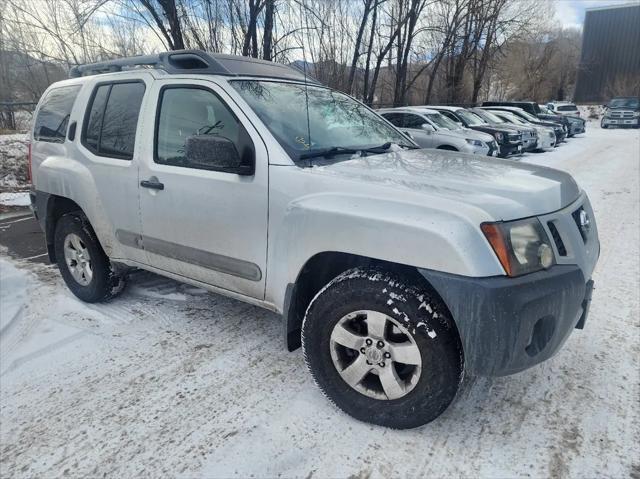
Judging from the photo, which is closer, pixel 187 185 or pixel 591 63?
pixel 187 185

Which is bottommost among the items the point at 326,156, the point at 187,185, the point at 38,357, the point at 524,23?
the point at 38,357

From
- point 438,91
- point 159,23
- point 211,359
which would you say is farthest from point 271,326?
point 438,91

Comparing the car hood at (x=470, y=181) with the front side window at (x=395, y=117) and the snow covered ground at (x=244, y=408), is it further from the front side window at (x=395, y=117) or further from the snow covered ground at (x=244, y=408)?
the front side window at (x=395, y=117)

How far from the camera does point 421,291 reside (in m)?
2.20

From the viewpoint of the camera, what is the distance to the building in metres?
46.0

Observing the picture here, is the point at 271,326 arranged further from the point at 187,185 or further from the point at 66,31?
the point at 66,31

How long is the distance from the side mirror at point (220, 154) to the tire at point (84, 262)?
169 cm

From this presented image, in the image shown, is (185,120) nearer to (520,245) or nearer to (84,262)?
(84,262)

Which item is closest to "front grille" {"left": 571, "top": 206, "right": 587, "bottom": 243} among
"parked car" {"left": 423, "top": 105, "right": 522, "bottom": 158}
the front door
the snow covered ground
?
the snow covered ground

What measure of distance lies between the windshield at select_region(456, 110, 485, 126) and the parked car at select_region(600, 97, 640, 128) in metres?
17.3

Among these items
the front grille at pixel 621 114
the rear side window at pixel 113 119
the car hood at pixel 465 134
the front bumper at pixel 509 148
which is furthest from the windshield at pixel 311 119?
the front grille at pixel 621 114

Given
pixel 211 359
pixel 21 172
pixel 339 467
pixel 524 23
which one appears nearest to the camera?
pixel 339 467

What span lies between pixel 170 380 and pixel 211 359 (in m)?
0.31

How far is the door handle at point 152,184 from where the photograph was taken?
3091 mm
